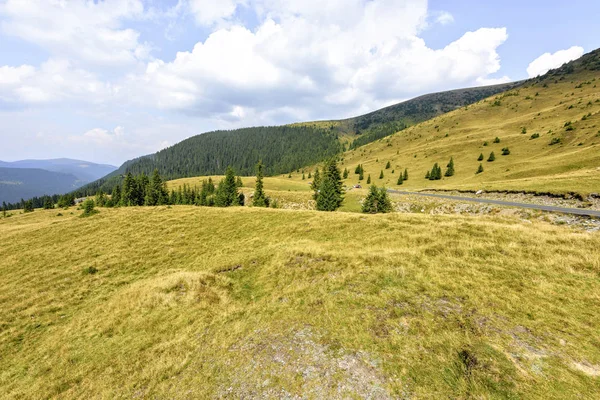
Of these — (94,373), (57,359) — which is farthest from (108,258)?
(94,373)

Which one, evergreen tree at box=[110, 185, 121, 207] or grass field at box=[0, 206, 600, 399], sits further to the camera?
evergreen tree at box=[110, 185, 121, 207]

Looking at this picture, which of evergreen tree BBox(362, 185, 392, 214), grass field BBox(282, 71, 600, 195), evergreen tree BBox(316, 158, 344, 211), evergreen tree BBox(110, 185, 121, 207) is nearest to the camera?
evergreen tree BBox(362, 185, 392, 214)

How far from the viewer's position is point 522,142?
7962 centimetres

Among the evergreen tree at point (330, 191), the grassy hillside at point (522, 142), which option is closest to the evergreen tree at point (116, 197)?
the evergreen tree at point (330, 191)

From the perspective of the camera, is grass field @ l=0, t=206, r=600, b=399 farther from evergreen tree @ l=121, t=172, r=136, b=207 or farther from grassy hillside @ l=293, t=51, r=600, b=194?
evergreen tree @ l=121, t=172, r=136, b=207

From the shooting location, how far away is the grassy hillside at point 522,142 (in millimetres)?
45594

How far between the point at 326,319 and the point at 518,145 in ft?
335

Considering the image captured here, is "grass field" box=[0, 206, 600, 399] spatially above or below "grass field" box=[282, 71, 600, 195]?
below

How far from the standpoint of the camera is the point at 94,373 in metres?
9.13

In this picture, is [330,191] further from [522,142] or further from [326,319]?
[522,142]

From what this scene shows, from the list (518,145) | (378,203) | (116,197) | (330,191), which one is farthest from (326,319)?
(116,197)

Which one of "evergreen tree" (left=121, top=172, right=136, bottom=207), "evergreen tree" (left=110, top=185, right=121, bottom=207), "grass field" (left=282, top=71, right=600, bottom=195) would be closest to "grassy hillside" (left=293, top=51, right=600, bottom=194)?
"grass field" (left=282, top=71, right=600, bottom=195)

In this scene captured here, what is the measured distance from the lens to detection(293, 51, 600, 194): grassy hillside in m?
45.6

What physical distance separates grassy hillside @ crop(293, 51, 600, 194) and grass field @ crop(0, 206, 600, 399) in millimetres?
29242
